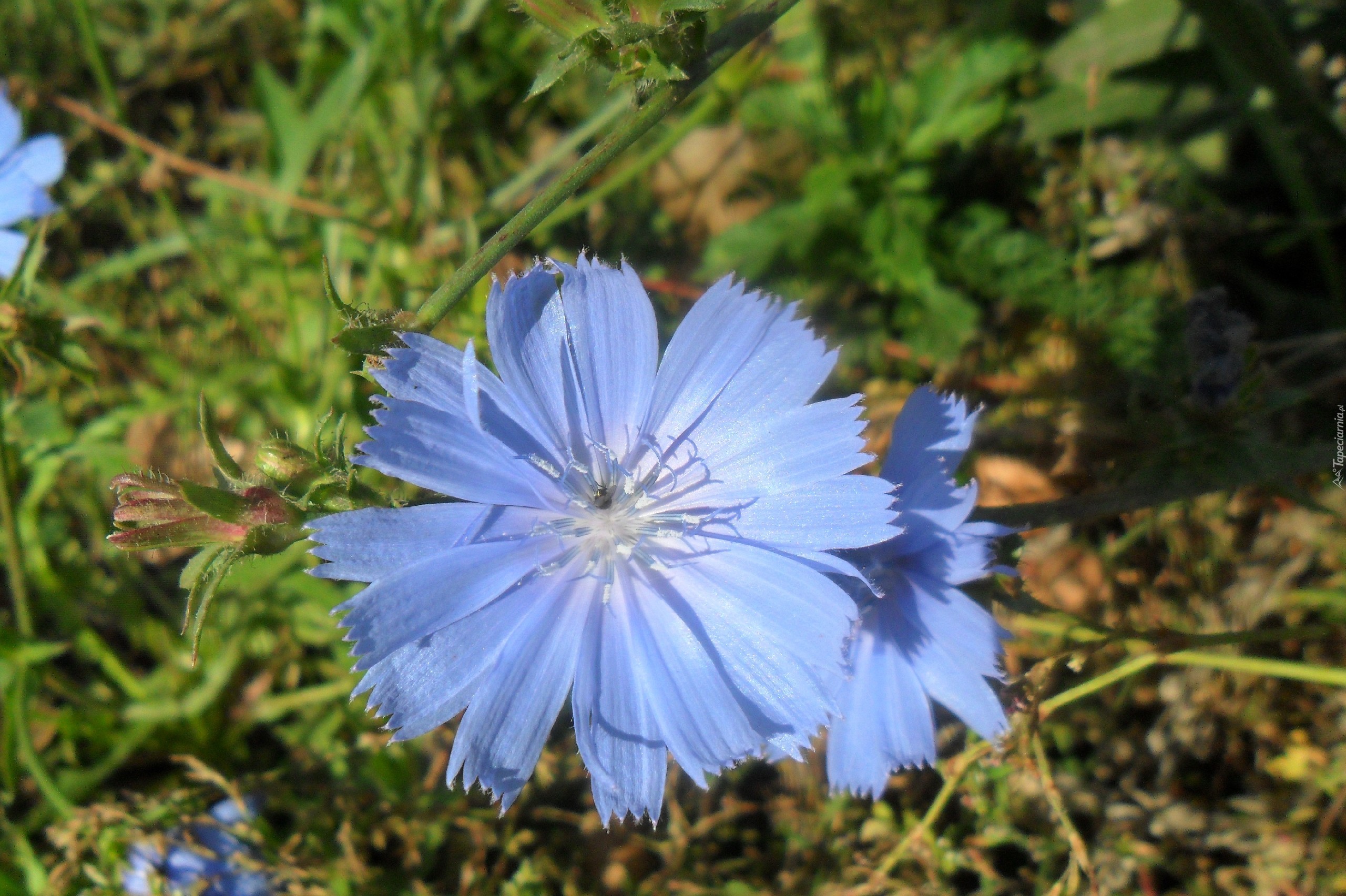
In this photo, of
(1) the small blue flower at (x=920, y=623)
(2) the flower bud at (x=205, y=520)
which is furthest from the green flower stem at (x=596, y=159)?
(1) the small blue flower at (x=920, y=623)

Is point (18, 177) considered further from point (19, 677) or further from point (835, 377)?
point (835, 377)

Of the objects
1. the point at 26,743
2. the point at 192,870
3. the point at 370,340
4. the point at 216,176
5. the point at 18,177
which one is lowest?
the point at 192,870

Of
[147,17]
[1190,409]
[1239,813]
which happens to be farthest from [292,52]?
[1239,813]

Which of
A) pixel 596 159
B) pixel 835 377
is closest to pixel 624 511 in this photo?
pixel 596 159

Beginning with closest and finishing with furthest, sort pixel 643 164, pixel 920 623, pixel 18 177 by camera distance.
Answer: pixel 920 623 < pixel 18 177 < pixel 643 164

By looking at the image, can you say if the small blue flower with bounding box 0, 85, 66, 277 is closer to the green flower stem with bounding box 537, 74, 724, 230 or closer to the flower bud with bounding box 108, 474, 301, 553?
the flower bud with bounding box 108, 474, 301, 553

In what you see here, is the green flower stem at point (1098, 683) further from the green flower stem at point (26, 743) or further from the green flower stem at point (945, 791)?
the green flower stem at point (26, 743)
